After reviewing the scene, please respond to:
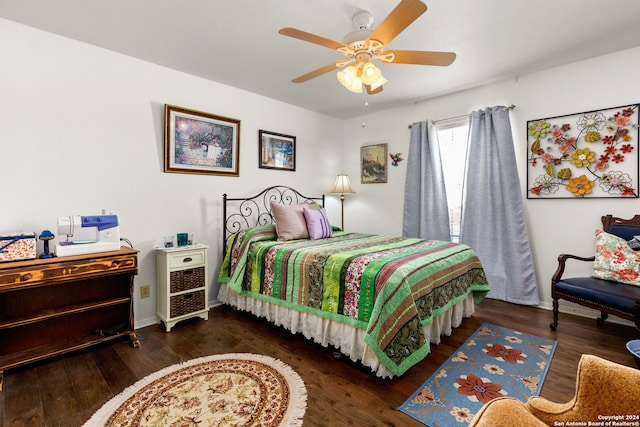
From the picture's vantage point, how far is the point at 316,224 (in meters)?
3.38

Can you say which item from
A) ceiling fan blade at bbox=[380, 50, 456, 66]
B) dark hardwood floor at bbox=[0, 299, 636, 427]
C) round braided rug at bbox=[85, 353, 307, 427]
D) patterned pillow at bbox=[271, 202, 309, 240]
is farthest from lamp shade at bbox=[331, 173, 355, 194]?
round braided rug at bbox=[85, 353, 307, 427]

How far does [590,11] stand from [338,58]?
6.48ft

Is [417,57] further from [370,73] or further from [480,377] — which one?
[480,377]

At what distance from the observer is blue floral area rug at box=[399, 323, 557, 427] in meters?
1.68

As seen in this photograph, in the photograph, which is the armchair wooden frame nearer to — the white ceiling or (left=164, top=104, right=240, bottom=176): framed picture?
the white ceiling

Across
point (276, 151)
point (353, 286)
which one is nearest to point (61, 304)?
point (353, 286)

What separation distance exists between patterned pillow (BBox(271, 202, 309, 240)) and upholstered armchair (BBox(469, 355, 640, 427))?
250cm

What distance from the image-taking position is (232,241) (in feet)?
10.9

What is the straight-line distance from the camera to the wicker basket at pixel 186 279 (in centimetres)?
276

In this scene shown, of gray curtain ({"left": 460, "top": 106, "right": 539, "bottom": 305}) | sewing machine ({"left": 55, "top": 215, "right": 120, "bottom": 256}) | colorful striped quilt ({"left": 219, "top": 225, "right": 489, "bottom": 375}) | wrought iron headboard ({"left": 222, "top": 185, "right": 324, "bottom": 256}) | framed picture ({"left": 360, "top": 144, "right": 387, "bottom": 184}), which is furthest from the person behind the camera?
framed picture ({"left": 360, "top": 144, "right": 387, "bottom": 184})

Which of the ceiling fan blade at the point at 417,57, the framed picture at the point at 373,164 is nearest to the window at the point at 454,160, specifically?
the framed picture at the point at 373,164

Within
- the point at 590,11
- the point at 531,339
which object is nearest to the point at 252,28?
the point at 590,11

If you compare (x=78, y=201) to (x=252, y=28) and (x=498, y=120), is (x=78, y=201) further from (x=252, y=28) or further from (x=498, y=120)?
(x=498, y=120)

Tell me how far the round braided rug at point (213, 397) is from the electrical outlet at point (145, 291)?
1.08 meters
